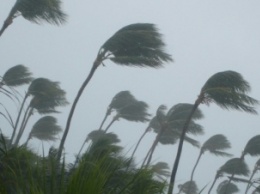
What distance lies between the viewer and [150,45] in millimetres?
15297

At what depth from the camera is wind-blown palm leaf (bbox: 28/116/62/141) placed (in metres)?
30.4

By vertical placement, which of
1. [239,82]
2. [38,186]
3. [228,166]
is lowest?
[38,186]

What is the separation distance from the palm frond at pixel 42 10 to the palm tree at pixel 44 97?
10368mm

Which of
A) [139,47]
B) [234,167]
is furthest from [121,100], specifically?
[139,47]

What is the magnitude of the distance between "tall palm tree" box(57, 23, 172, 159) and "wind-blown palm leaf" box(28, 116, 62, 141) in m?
15.1

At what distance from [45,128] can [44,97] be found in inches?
276

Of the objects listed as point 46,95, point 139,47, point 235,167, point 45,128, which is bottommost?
point 45,128

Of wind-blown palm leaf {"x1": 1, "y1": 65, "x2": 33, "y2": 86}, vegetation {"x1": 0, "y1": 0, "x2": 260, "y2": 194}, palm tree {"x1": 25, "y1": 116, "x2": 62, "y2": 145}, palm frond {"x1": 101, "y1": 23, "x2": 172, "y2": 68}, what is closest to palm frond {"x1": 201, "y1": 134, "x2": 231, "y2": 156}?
vegetation {"x1": 0, "y1": 0, "x2": 260, "y2": 194}

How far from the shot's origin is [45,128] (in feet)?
101

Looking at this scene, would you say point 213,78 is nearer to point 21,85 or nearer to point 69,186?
point 21,85

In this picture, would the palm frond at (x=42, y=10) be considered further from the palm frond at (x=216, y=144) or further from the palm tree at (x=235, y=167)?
the palm frond at (x=216, y=144)

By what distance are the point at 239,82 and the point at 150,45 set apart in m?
3.92

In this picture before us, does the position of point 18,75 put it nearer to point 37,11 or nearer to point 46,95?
point 46,95

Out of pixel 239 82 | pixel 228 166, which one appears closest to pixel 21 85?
pixel 239 82
